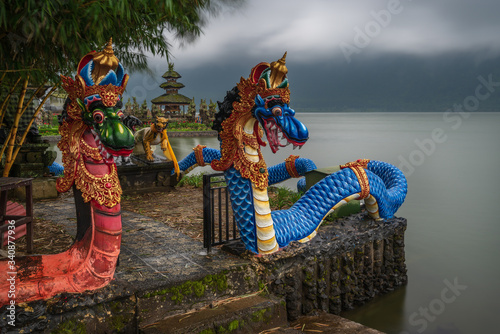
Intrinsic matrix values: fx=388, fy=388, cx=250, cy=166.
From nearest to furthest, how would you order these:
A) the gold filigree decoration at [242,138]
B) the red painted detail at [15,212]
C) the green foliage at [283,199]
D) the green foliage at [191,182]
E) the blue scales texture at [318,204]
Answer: the gold filigree decoration at [242,138], the blue scales texture at [318,204], the red painted detail at [15,212], the green foliage at [283,199], the green foliage at [191,182]

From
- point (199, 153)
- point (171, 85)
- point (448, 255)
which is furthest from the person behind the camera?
point (171, 85)

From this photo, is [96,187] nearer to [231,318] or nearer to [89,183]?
[89,183]

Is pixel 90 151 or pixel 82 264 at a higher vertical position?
pixel 90 151

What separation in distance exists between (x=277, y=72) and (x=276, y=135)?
1.74 feet

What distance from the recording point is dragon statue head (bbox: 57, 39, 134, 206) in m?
2.45

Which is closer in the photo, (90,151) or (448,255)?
(90,151)

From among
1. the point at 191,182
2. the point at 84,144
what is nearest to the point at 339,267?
the point at 84,144

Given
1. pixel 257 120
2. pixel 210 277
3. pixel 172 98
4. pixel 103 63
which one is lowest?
pixel 210 277

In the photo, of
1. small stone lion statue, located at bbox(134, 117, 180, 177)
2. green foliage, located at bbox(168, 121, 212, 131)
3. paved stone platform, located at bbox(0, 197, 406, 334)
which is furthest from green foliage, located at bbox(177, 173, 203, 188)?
green foliage, located at bbox(168, 121, 212, 131)

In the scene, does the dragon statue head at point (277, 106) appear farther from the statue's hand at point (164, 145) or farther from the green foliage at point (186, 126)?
the green foliage at point (186, 126)

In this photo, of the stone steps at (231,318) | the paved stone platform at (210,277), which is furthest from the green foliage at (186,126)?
the stone steps at (231,318)

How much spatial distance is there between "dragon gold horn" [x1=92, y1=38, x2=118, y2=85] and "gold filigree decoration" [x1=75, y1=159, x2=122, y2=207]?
0.58m

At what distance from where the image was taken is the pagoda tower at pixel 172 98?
33594mm

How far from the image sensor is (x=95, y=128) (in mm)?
2498
